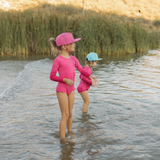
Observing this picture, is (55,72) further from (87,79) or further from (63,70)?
(87,79)

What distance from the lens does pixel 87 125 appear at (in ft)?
13.5

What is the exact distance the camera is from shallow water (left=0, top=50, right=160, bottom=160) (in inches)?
121

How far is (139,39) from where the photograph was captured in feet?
60.6

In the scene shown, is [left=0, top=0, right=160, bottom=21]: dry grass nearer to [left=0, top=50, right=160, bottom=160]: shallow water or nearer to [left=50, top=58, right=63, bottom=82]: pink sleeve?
[left=0, top=50, right=160, bottom=160]: shallow water

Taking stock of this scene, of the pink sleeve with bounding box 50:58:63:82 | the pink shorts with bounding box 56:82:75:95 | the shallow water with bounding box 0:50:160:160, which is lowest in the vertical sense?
the shallow water with bounding box 0:50:160:160

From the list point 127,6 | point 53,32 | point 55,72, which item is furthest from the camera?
point 127,6

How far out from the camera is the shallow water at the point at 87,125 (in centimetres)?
307

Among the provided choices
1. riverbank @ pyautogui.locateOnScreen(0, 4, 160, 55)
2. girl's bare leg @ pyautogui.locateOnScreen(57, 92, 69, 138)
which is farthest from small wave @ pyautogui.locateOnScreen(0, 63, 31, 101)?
riverbank @ pyautogui.locateOnScreen(0, 4, 160, 55)

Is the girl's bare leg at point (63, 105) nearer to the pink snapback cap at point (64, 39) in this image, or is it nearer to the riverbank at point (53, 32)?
the pink snapback cap at point (64, 39)

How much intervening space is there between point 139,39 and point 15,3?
38864mm

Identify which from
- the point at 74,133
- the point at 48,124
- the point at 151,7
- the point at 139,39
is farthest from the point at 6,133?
the point at 151,7

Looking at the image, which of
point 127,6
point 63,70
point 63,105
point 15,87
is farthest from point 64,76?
point 127,6

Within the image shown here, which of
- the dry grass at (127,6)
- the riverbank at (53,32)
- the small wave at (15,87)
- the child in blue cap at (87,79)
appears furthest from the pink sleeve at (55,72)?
the dry grass at (127,6)

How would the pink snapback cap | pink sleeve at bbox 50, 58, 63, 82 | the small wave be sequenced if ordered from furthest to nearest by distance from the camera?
1. the small wave
2. the pink snapback cap
3. pink sleeve at bbox 50, 58, 63, 82
